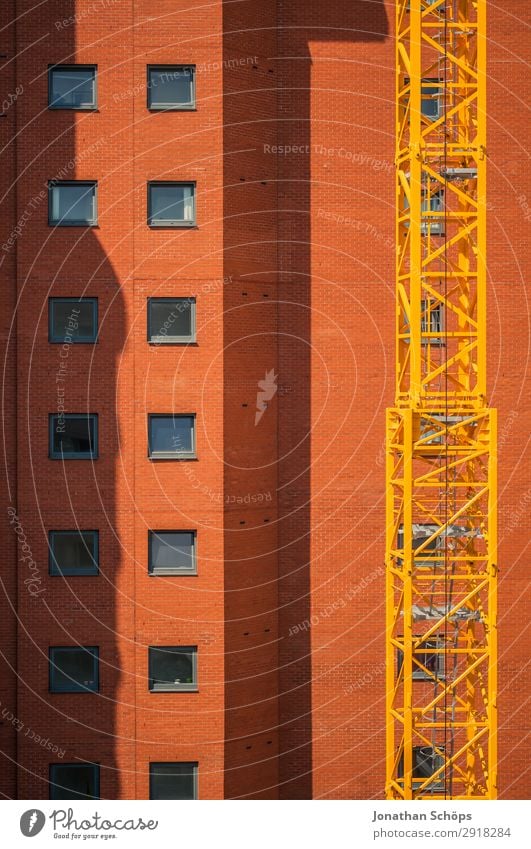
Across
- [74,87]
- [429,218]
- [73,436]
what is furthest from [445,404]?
[74,87]

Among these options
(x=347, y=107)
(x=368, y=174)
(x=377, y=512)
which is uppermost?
(x=347, y=107)

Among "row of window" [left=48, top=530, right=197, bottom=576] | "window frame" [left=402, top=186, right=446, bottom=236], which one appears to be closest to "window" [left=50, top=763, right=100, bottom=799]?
"row of window" [left=48, top=530, right=197, bottom=576]

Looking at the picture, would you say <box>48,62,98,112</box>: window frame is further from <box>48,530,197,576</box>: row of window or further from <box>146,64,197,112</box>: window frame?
<box>48,530,197,576</box>: row of window

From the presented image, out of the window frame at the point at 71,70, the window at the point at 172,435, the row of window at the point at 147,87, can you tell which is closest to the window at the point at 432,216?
the row of window at the point at 147,87

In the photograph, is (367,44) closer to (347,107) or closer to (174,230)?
(347,107)

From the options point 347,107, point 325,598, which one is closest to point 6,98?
point 347,107

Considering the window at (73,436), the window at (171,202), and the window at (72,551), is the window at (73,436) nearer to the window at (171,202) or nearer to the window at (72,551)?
the window at (72,551)
